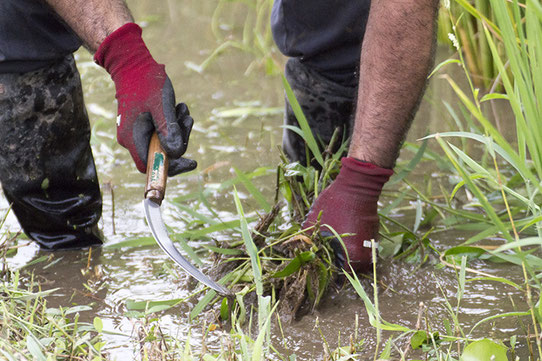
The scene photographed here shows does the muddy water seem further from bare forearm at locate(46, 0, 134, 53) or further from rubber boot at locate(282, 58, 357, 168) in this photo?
bare forearm at locate(46, 0, 134, 53)

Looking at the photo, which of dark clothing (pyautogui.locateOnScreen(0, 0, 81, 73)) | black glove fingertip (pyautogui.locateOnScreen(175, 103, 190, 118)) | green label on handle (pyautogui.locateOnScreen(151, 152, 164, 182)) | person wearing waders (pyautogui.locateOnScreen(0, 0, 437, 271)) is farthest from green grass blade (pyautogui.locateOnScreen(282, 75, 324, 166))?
dark clothing (pyautogui.locateOnScreen(0, 0, 81, 73))

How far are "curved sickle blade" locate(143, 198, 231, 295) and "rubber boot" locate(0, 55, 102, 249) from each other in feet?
1.68

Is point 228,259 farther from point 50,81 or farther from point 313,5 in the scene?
point 313,5

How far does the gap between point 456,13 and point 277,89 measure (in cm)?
86

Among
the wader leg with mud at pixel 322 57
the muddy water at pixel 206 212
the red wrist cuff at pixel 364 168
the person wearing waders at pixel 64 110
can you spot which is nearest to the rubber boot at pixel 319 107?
the wader leg with mud at pixel 322 57

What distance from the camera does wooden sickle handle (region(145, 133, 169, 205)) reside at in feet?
5.31

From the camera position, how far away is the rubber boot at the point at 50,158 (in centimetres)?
193

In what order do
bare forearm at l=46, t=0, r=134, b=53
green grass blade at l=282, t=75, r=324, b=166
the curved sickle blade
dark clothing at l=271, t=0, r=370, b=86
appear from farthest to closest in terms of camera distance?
dark clothing at l=271, t=0, r=370, b=86 < green grass blade at l=282, t=75, r=324, b=166 < bare forearm at l=46, t=0, r=134, b=53 < the curved sickle blade

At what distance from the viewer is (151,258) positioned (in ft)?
6.63

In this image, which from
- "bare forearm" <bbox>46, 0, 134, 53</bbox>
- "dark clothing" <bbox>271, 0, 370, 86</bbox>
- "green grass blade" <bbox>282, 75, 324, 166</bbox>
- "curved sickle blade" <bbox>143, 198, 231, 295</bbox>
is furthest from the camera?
"dark clothing" <bbox>271, 0, 370, 86</bbox>

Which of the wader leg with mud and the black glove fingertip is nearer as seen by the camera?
the black glove fingertip

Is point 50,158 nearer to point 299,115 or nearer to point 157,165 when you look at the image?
point 157,165

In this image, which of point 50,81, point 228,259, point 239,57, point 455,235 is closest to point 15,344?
point 228,259

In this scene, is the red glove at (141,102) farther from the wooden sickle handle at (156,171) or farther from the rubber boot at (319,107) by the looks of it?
the rubber boot at (319,107)
